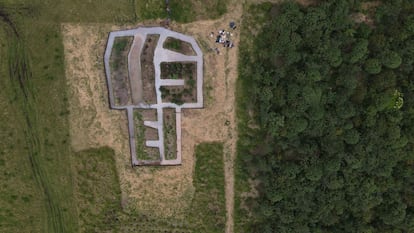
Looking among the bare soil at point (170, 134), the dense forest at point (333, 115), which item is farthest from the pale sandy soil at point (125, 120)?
the dense forest at point (333, 115)

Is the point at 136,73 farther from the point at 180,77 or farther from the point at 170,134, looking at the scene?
the point at 170,134

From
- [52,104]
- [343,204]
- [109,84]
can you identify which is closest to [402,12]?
[343,204]

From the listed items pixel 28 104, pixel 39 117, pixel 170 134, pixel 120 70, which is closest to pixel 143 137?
pixel 170 134

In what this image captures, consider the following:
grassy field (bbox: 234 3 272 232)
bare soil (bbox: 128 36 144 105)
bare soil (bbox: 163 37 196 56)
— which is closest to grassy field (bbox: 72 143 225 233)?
grassy field (bbox: 234 3 272 232)

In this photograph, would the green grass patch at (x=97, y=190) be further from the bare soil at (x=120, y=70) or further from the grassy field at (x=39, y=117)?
the bare soil at (x=120, y=70)

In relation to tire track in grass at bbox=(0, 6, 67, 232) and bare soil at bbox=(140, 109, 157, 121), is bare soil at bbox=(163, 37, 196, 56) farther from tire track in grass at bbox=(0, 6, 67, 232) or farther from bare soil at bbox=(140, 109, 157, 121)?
tire track in grass at bbox=(0, 6, 67, 232)

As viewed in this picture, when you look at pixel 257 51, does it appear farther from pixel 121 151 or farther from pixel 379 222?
pixel 379 222
